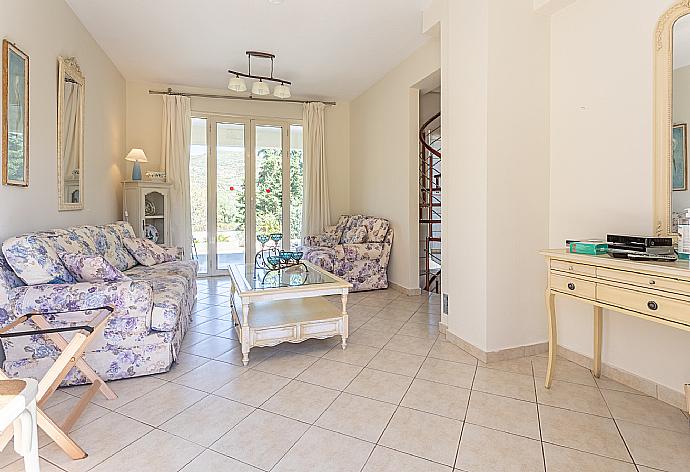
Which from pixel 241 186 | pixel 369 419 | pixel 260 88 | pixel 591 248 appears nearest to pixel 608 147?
pixel 591 248

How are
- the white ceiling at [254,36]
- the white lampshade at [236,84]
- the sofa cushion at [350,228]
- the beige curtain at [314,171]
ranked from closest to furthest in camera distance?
1. the white ceiling at [254,36]
2. the white lampshade at [236,84]
3. the sofa cushion at [350,228]
4. the beige curtain at [314,171]

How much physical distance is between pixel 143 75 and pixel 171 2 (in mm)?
2338

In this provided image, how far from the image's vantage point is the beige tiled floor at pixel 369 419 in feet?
5.71

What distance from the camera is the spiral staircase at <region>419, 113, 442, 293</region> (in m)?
5.36

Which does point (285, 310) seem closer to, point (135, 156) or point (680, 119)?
point (680, 119)

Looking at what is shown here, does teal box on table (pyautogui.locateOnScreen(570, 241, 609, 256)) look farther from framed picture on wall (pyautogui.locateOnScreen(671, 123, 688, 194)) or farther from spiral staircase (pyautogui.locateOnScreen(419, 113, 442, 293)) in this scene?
spiral staircase (pyautogui.locateOnScreen(419, 113, 442, 293))

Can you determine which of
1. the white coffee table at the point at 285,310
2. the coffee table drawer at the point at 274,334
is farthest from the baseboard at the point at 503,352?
the coffee table drawer at the point at 274,334

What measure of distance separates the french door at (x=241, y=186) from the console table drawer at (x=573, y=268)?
4.77m

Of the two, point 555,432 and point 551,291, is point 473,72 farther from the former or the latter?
point 555,432

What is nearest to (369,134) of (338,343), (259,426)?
(338,343)

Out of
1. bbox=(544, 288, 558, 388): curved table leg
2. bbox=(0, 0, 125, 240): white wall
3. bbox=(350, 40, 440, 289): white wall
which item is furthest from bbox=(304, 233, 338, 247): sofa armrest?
bbox=(544, 288, 558, 388): curved table leg

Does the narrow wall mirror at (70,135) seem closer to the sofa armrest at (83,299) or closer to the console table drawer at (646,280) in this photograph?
the sofa armrest at (83,299)

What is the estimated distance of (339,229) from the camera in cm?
623

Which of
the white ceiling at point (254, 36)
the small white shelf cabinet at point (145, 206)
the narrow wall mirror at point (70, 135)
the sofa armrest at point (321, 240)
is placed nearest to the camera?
the narrow wall mirror at point (70, 135)
